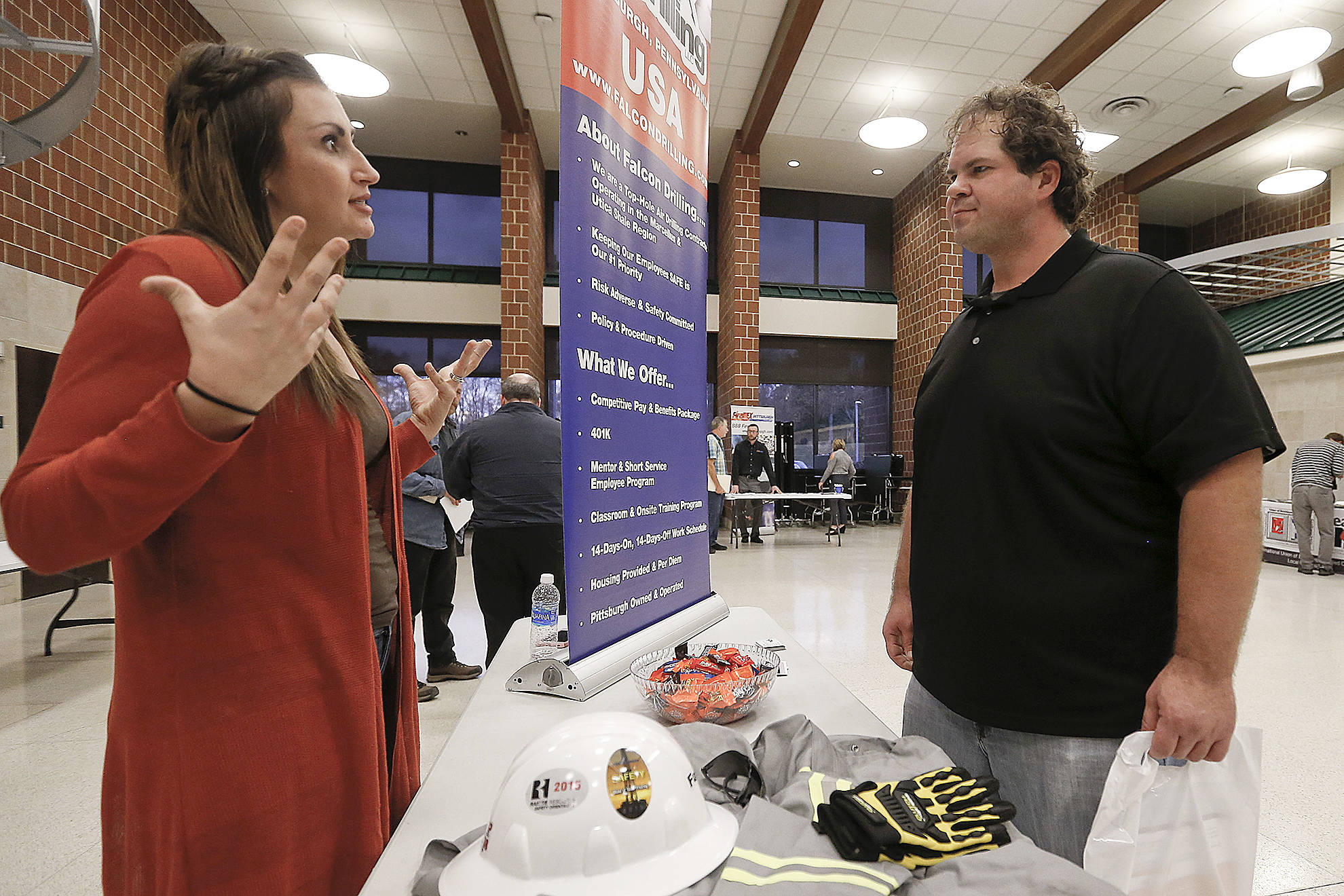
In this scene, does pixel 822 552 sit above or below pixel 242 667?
below

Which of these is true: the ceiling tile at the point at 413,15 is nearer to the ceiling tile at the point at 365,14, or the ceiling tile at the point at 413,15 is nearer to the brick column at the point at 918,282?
the ceiling tile at the point at 365,14

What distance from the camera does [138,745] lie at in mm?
760

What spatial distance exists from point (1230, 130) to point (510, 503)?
10.7 m

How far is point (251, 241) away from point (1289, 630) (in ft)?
19.8

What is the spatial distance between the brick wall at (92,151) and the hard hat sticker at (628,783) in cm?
626

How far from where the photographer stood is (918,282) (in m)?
11.1

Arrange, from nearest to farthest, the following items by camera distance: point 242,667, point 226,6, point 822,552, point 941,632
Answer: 1. point 242,667
2. point 941,632
3. point 226,6
4. point 822,552

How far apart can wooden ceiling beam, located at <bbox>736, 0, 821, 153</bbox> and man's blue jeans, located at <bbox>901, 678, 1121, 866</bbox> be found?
22.6 ft

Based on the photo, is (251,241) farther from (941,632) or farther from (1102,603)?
(1102,603)

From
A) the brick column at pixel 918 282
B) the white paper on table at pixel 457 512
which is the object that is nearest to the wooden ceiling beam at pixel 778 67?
the brick column at pixel 918 282

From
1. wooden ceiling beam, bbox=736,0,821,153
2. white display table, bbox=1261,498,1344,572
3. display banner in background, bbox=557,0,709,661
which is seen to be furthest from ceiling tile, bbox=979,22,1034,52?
display banner in background, bbox=557,0,709,661

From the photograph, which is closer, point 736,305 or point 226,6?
point 226,6

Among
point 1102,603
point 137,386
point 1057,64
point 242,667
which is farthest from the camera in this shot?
point 1057,64

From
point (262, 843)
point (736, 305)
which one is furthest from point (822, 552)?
point (262, 843)
